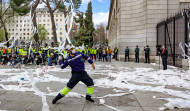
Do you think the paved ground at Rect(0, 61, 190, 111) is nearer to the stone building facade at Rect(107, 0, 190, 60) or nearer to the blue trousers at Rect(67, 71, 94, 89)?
the blue trousers at Rect(67, 71, 94, 89)

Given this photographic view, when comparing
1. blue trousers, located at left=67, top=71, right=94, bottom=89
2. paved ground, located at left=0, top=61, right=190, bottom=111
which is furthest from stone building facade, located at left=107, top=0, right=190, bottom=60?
blue trousers, located at left=67, top=71, right=94, bottom=89

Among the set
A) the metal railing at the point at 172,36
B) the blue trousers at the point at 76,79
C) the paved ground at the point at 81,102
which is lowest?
the paved ground at the point at 81,102

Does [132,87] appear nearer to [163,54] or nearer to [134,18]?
[163,54]

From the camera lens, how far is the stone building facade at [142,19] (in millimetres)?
16250

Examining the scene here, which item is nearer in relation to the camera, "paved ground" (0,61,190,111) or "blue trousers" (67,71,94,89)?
"paved ground" (0,61,190,111)

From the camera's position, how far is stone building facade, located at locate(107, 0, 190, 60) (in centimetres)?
1625

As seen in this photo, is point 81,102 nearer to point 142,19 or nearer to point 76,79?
point 76,79

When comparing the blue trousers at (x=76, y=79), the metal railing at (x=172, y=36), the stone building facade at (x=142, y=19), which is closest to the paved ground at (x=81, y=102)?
the blue trousers at (x=76, y=79)

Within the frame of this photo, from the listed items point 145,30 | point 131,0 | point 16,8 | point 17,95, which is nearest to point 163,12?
point 145,30

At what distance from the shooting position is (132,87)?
21.4 ft

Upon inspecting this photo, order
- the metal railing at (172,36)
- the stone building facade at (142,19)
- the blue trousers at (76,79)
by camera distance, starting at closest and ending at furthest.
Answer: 1. the blue trousers at (76,79)
2. the metal railing at (172,36)
3. the stone building facade at (142,19)

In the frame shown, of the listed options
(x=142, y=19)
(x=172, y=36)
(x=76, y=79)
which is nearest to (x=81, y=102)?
(x=76, y=79)

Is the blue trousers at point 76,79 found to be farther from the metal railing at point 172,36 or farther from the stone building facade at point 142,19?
the stone building facade at point 142,19

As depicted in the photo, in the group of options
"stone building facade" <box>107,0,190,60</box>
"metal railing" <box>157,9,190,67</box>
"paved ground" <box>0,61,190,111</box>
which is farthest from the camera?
"stone building facade" <box>107,0,190,60</box>
